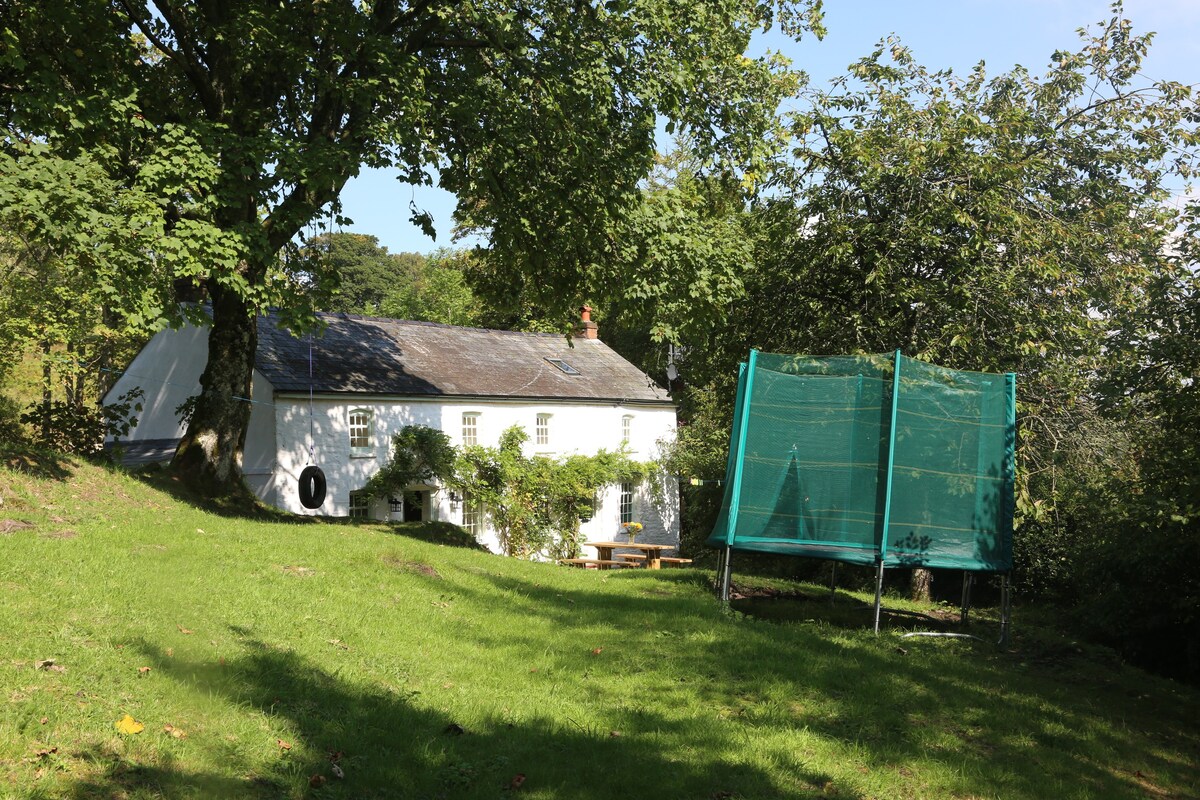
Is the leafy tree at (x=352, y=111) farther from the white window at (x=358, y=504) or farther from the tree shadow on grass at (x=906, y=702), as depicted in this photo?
the white window at (x=358, y=504)

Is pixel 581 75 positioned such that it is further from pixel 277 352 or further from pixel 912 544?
pixel 277 352

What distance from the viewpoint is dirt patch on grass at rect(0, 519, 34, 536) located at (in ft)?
33.7

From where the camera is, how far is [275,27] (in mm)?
14367

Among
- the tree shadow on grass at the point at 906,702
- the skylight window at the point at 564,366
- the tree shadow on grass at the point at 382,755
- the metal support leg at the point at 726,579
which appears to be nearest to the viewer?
the tree shadow on grass at the point at 382,755

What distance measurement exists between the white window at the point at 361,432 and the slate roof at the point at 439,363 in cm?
78

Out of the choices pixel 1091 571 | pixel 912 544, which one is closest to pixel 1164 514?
pixel 912 544

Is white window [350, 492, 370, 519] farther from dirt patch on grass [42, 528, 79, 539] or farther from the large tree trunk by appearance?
dirt patch on grass [42, 528, 79, 539]

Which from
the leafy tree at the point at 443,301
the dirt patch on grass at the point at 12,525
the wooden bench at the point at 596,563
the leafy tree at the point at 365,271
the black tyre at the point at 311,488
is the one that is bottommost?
the wooden bench at the point at 596,563

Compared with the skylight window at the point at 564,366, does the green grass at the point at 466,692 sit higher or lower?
lower

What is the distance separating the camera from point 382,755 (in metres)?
6.24

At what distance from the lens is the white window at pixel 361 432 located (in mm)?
27453

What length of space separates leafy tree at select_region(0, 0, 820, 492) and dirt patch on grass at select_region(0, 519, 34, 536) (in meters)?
3.88

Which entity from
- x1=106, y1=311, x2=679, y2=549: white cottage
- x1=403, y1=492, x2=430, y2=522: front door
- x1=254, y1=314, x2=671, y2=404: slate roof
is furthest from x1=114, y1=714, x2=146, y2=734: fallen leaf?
x1=403, y1=492, x2=430, y2=522: front door

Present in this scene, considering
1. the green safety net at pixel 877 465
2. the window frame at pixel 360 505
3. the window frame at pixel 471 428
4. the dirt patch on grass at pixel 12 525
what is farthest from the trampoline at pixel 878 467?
the window frame at pixel 471 428
